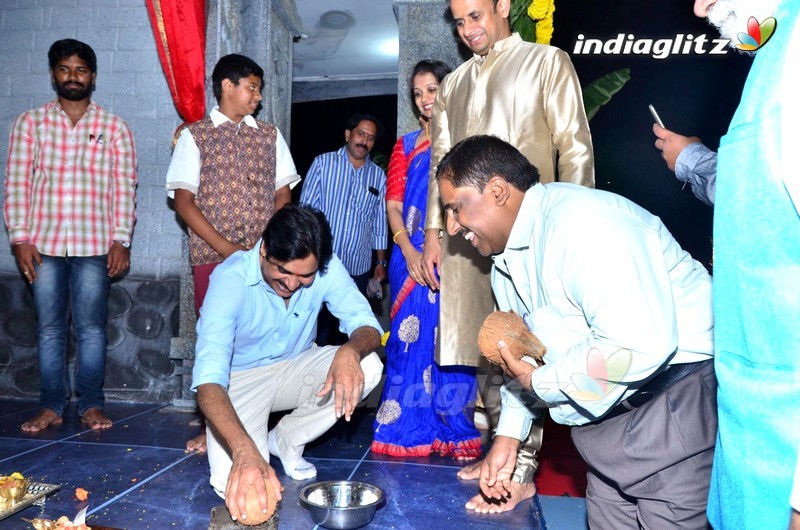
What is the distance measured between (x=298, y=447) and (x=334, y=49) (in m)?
5.30

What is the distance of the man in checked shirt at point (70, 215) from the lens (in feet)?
12.0

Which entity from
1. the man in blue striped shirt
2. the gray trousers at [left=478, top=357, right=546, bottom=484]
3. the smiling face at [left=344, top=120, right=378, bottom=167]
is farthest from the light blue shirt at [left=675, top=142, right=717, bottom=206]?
the smiling face at [left=344, top=120, right=378, bottom=167]

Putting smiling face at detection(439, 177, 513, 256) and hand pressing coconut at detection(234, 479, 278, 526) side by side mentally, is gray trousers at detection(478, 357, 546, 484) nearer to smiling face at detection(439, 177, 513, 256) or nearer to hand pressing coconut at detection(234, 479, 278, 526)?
smiling face at detection(439, 177, 513, 256)

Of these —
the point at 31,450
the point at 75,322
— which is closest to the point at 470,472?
the point at 31,450

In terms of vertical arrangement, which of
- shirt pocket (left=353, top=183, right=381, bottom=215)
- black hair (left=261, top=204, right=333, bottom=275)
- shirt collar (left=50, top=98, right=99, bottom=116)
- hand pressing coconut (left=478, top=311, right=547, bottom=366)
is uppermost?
shirt collar (left=50, top=98, right=99, bottom=116)

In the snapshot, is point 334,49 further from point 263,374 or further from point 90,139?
point 263,374

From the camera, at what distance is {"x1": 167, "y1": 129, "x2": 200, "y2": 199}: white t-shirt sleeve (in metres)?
3.44

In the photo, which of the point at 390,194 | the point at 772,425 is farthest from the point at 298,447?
the point at 772,425

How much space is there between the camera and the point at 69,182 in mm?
3781

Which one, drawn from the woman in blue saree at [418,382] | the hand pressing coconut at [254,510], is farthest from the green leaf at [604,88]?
the hand pressing coconut at [254,510]

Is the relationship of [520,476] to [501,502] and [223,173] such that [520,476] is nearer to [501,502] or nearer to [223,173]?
[501,502]

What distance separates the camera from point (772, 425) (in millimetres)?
936

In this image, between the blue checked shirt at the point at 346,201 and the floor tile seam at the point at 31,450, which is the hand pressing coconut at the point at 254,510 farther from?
the blue checked shirt at the point at 346,201

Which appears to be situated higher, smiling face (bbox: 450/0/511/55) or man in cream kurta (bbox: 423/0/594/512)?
smiling face (bbox: 450/0/511/55)
